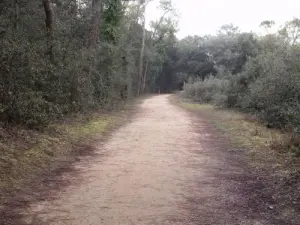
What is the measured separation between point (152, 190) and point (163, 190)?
0.66ft

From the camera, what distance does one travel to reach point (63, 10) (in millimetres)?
16906

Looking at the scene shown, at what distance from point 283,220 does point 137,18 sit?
138ft

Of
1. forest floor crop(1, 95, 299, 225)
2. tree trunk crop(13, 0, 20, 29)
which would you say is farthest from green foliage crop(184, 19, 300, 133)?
tree trunk crop(13, 0, 20, 29)

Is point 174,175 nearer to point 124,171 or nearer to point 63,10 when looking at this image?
point 124,171

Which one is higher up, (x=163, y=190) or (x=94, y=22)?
(x=94, y=22)

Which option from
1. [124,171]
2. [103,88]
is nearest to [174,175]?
[124,171]

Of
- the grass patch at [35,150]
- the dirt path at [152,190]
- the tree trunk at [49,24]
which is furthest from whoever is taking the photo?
the tree trunk at [49,24]

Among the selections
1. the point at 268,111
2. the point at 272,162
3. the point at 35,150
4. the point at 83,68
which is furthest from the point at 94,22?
the point at 272,162

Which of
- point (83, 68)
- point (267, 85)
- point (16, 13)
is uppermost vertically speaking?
point (16, 13)

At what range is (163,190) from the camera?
6.95 m

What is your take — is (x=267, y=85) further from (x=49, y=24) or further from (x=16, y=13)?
(x=16, y=13)

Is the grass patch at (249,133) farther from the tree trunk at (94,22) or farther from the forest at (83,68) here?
the tree trunk at (94,22)

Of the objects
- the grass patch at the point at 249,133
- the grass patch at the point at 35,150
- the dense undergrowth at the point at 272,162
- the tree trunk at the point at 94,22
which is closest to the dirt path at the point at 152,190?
the dense undergrowth at the point at 272,162

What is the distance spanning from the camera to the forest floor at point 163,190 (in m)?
5.62
